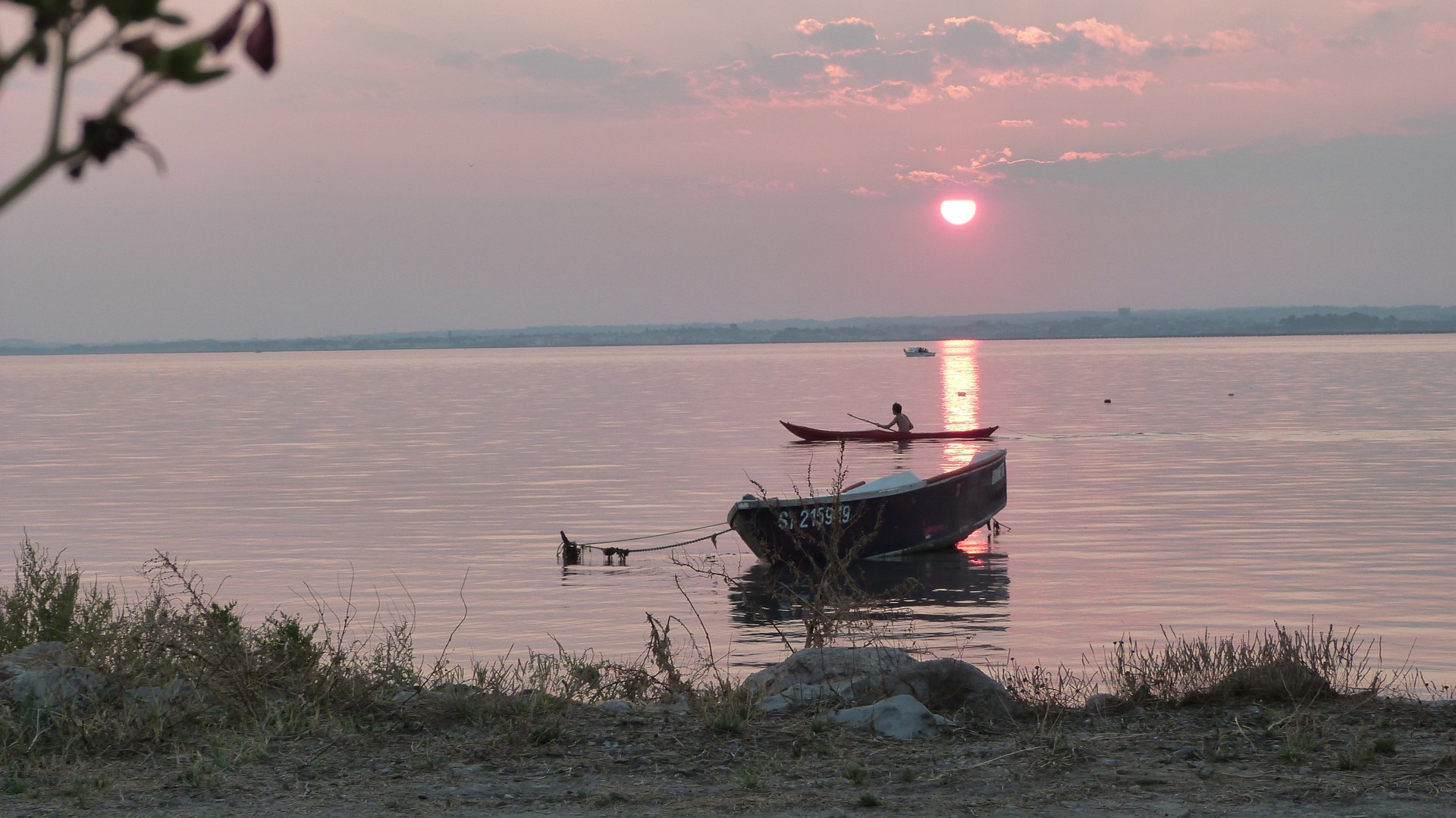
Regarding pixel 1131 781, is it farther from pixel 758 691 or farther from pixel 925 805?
pixel 758 691

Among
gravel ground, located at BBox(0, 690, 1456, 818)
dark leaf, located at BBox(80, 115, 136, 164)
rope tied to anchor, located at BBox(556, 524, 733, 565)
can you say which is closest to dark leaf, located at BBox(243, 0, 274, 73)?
dark leaf, located at BBox(80, 115, 136, 164)

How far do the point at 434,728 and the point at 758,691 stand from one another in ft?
6.81

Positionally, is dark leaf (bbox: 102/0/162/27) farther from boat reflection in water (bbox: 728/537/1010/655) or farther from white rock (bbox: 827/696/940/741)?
boat reflection in water (bbox: 728/537/1010/655)

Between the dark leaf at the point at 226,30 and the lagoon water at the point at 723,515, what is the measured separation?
1178 cm

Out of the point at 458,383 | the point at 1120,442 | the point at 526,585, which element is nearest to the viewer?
the point at 526,585

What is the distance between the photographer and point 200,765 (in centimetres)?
Result: 841

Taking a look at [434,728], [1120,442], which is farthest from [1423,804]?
[1120,442]

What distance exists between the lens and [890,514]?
25.8m

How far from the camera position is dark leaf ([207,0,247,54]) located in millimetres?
2254

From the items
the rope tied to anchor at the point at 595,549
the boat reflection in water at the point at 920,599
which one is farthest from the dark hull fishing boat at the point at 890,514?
the rope tied to anchor at the point at 595,549

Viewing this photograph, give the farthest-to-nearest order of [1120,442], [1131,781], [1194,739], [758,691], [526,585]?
[1120,442]
[526,585]
[758,691]
[1194,739]
[1131,781]

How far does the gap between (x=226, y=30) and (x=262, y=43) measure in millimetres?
85

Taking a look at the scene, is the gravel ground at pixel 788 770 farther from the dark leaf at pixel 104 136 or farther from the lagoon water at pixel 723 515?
the dark leaf at pixel 104 136

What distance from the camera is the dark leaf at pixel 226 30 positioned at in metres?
2.25
